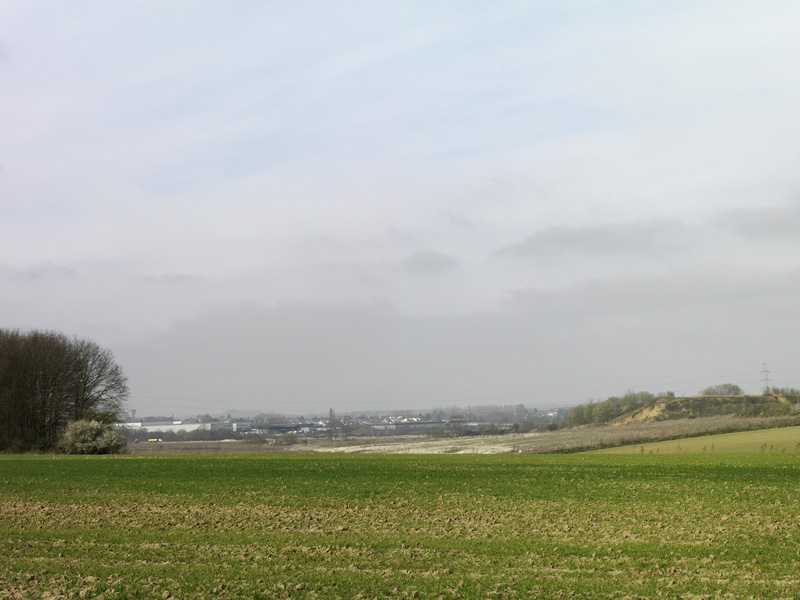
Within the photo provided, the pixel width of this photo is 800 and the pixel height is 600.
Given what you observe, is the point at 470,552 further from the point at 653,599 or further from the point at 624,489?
the point at 624,489

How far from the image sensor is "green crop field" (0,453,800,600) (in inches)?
529

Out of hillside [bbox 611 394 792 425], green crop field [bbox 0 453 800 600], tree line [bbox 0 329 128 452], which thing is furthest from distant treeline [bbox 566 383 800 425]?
tree line [bbox 0 329 128 452]

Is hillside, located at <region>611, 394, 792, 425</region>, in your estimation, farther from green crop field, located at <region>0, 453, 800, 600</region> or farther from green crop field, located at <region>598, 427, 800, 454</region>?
green crop field, located at <region>0, 453, 800, 600</region>

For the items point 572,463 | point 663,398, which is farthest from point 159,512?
point 663,398

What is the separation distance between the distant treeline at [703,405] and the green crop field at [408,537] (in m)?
62.4

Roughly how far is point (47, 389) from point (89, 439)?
53.0 feet

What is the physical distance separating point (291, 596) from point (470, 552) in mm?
A: 5153

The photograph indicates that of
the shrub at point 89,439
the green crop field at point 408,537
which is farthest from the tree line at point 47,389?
the green crop field at point 408,537

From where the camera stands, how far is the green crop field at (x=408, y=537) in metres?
13.4

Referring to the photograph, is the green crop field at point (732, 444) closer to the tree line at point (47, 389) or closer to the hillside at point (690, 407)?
the hillside at point (690, 407)

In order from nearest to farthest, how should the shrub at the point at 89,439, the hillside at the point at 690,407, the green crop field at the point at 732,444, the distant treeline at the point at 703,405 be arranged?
the green crop field at the point at 732,444 < the shrub at the point at 89,439 < the distant treeline at the point at 703,405 < the hillside at the point at 690,407

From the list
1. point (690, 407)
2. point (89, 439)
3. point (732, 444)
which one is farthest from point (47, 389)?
point (690, 407)

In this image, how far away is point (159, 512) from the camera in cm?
2322

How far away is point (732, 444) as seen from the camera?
59.8 m
